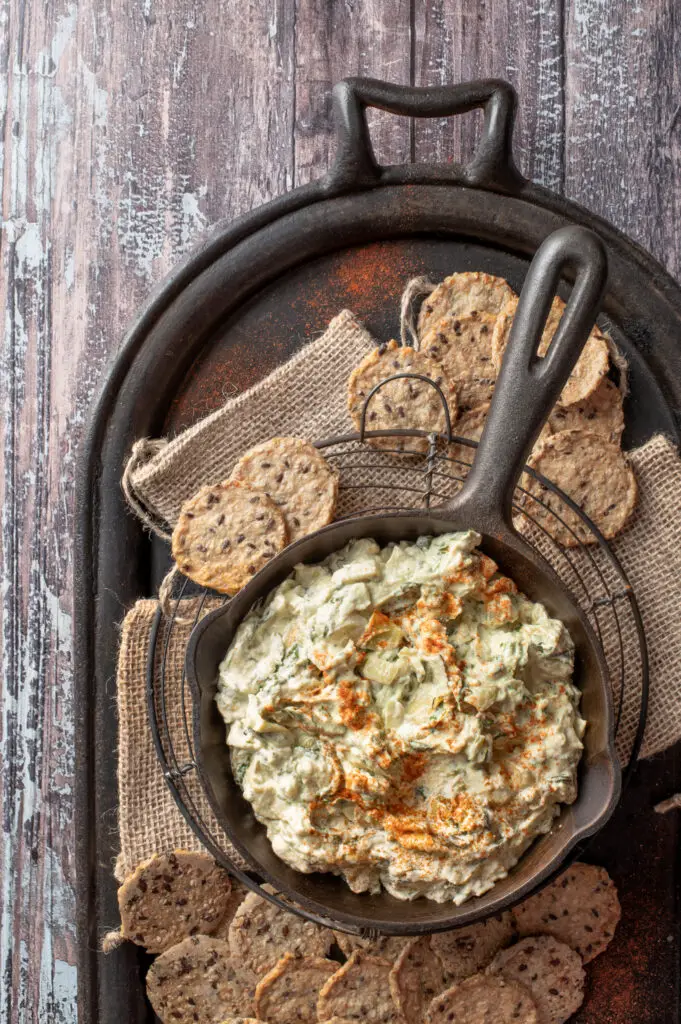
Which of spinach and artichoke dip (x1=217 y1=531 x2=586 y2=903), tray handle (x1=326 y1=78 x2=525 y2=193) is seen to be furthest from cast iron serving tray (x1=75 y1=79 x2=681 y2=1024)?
spinach and artichoke dip (x1=217 y1=531 x2=586 y2=903)

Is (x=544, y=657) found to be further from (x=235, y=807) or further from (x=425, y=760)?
(x=235, y=807)

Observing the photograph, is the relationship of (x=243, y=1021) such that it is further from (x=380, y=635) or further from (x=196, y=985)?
(x=380, y=635)

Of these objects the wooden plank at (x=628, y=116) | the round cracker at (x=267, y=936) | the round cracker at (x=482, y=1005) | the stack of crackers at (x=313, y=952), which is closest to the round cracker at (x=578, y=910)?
the stack of crackers at (x=313, y=952)

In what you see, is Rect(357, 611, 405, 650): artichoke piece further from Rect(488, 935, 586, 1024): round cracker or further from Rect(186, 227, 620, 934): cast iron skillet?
Rect(488, 935, 586, 1024): round cracker

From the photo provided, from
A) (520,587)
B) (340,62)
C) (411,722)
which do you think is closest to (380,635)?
(411,722)

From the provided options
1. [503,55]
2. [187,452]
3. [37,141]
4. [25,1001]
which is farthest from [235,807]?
[503,55]
